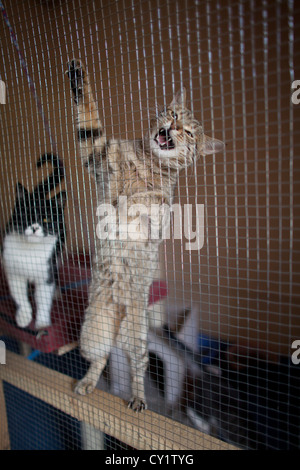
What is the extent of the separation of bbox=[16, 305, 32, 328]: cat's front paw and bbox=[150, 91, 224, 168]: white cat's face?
0.91 metres

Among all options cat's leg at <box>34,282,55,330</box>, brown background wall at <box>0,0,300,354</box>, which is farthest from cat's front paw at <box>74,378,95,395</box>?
brown background wall at <box>0,0,300,354</box>

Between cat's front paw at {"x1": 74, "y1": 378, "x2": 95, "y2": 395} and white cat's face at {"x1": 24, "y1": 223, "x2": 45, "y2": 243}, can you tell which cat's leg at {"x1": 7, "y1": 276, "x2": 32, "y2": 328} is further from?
cat's front paw at {"x1": 74, "y1": 378, "x2": 95, "y2": 395}

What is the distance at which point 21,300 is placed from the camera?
4.10 feet

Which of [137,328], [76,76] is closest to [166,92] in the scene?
[76,76]

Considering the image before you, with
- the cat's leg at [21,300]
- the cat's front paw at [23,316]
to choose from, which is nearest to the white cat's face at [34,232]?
the cat's leg at [21,300]

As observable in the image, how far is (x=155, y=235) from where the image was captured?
941 millimetres

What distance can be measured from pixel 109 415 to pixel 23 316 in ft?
2.05

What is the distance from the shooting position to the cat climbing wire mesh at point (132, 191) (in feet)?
1.72

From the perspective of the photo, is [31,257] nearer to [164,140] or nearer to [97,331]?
[97,331]

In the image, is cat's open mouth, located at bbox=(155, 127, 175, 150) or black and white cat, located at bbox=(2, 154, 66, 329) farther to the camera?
black and white cat, located at bbox=(2, 154, 66, 329)

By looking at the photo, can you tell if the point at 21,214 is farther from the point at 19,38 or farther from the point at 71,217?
the point at 19,38

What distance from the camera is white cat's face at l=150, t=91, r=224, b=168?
2.58 ft
